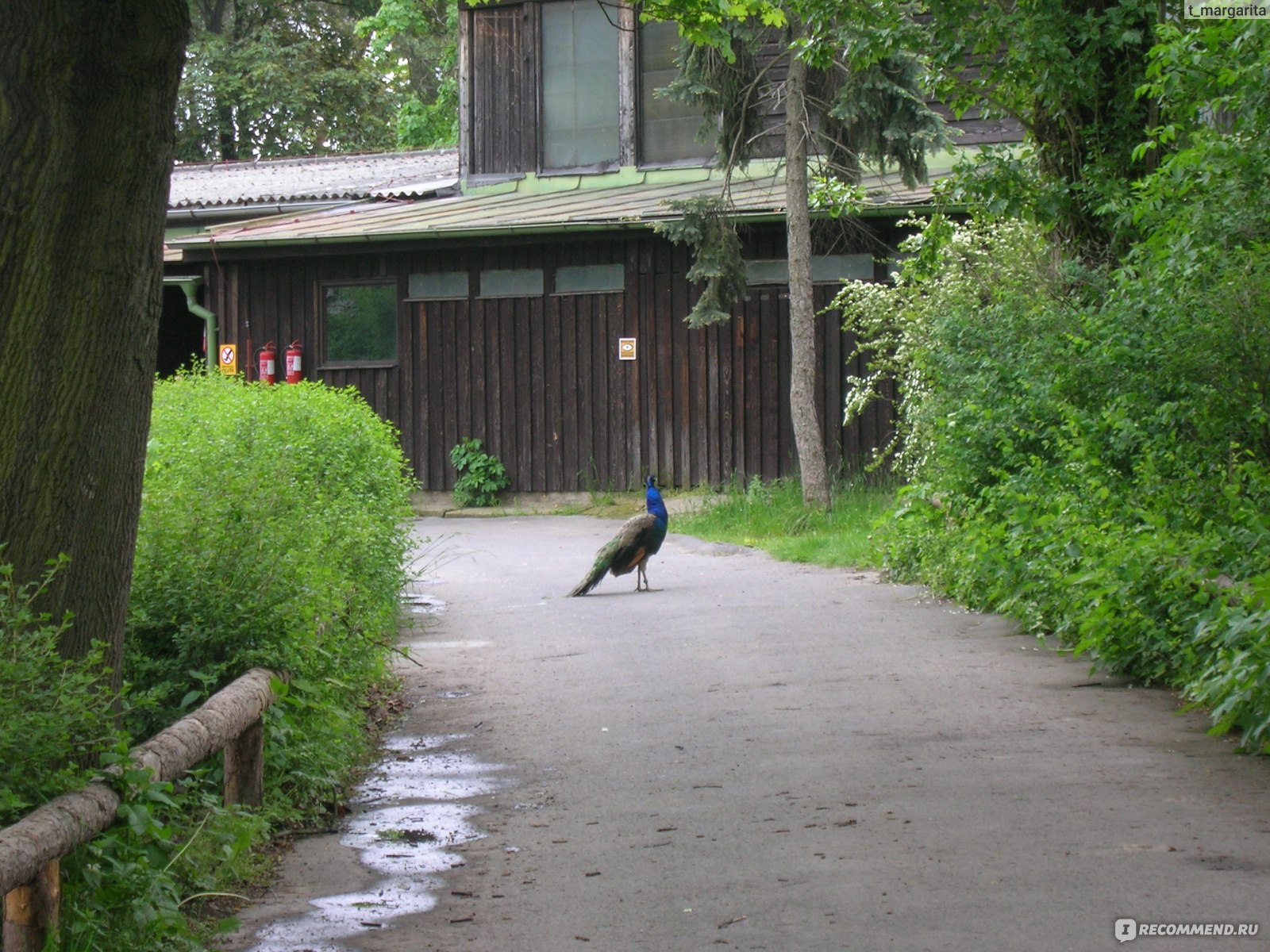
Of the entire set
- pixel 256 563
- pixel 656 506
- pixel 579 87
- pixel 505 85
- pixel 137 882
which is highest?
pixel 505 85

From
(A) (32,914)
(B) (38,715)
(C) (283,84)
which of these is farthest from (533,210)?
(C) (283,84)

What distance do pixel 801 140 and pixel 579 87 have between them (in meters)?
6.71

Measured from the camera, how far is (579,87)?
23.1m

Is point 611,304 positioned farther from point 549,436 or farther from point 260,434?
point 260,434

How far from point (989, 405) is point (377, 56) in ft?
114

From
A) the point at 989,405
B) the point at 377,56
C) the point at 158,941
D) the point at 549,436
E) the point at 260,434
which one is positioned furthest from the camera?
the point at 377,56

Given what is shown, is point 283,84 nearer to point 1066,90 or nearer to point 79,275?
point 1066,90

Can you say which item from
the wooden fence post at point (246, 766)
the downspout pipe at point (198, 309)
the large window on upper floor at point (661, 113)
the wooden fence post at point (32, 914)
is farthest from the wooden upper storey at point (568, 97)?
the wooden fence post at point (32, 914)

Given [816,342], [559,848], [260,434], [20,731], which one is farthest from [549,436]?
[20,731]

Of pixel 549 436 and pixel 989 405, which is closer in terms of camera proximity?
pixel 989 405

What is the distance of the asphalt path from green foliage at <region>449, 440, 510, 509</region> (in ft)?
35.7

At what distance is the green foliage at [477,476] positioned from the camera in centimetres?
2167

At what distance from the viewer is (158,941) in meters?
4.55

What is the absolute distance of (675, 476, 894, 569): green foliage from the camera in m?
15.1
